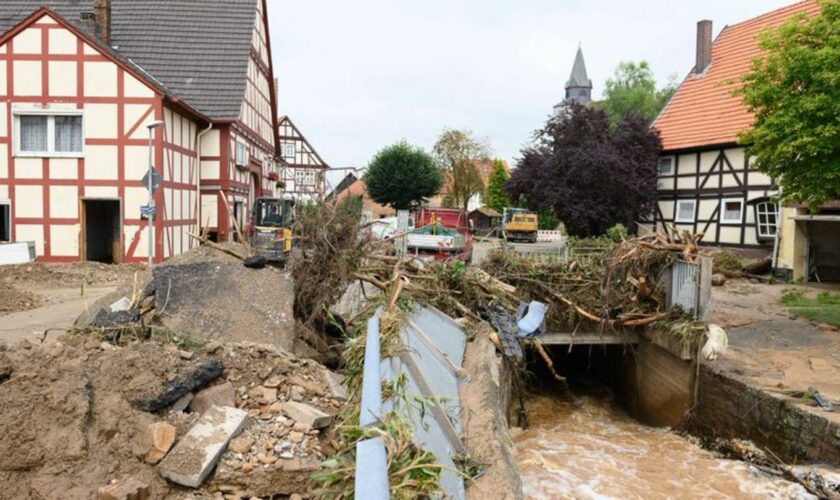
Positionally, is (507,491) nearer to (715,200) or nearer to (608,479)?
(608,479)

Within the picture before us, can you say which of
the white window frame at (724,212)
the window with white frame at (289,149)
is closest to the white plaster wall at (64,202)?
the white window frame at (724,212)

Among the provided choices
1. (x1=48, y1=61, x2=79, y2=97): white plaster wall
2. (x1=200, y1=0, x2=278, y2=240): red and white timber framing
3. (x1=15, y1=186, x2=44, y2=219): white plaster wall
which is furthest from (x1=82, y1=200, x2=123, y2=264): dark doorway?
(x1=48, y1=61, x2=79, y2=97): white plaster wall

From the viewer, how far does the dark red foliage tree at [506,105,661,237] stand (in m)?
26.5

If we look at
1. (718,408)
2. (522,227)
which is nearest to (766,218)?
(718,408)

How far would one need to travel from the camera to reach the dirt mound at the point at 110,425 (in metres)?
4.10

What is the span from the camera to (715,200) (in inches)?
1021

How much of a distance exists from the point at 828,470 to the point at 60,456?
7980 mm

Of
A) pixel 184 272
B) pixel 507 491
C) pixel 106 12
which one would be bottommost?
pixel 507 491

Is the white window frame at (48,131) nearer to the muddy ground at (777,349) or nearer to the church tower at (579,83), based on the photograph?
the muddy ground at (777,349)

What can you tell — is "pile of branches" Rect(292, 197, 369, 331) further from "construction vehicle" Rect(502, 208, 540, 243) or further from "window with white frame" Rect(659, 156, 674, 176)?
"construction vehicle" Rect(502, 208, 540, 243)

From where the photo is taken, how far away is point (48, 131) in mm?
19422

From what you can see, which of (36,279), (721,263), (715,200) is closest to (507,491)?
(36,279)

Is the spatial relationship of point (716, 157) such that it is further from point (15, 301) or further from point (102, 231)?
point (15, 301)

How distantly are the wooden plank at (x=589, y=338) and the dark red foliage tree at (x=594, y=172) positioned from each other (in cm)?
1454
